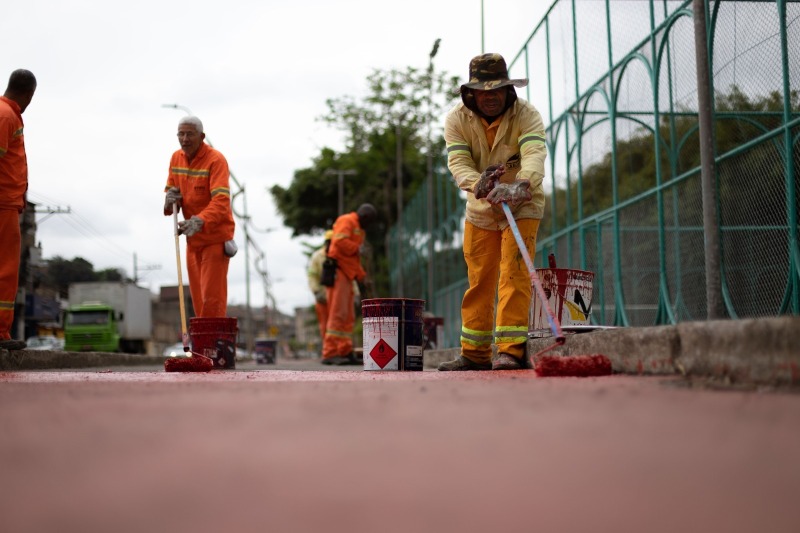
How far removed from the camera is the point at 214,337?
7918 mm

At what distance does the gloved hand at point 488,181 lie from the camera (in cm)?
569

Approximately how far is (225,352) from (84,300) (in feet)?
128

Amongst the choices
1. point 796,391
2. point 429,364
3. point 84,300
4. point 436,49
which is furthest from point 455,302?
point 84,300

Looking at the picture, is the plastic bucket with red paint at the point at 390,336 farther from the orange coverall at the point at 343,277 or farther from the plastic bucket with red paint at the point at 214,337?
the orange coverall at the point at 343,277

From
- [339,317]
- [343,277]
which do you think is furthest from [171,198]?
[339,317]

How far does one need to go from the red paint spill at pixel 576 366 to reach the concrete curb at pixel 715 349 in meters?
0.14

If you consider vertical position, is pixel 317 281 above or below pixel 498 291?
above

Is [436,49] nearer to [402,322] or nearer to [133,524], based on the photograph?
[402,322]

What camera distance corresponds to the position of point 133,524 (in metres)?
1.52

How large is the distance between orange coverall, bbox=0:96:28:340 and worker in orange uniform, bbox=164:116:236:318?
1.30m

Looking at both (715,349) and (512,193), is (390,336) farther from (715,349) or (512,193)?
(715,349)

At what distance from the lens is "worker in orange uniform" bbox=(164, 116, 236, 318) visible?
8.31m

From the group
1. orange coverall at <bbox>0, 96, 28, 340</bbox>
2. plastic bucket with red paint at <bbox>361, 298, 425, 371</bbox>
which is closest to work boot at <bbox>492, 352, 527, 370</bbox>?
plastic bucket with red paint at <bbox>361, 298, 425, 371</bbox>

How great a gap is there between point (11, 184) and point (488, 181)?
4084 mm
